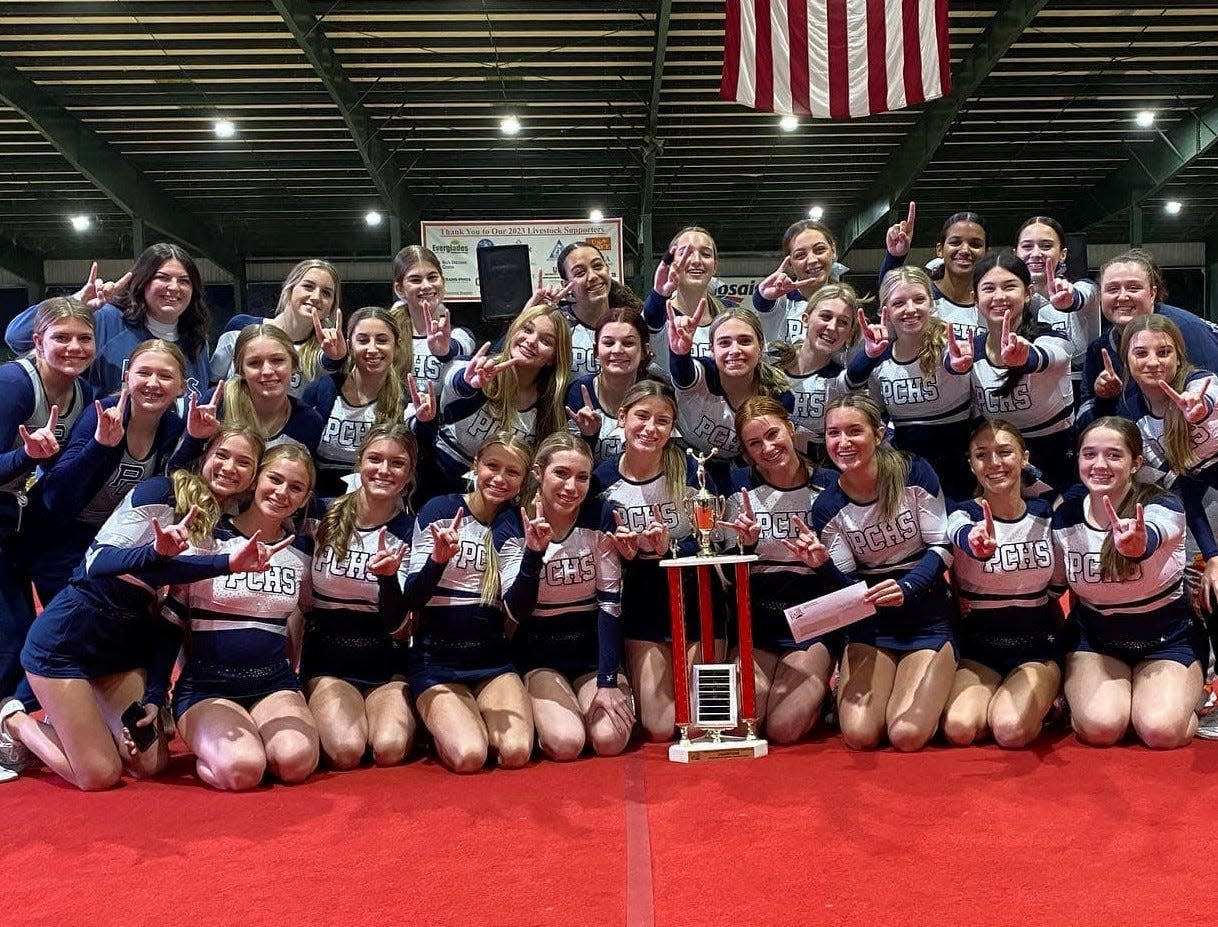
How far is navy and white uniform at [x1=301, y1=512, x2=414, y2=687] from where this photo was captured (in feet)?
12.6

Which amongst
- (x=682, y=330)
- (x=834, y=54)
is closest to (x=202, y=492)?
(x=682, y=330)

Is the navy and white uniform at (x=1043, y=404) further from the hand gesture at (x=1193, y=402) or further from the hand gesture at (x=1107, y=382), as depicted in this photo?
the hand gesture at (x=1193, y=402)

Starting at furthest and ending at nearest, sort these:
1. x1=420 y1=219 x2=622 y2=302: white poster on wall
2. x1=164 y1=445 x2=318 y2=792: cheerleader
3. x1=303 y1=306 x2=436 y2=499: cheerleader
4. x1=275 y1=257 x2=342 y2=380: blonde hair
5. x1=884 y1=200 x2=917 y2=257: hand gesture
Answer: x1=420 y1=219 x2=622 y2=302: white poster on wall < x1=884 y1=200 x2=917 y2=257: hand gesture < x1=275 y1=257 x2=342 y2=380: blonde hair < x1=303 y1=306 x2=436 y2=499: cheerleader < x1=164 y1=445 x2=318 y2=792: cheerleader

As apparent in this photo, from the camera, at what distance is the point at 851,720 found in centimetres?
380

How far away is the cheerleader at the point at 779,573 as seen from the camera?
396 centimetres

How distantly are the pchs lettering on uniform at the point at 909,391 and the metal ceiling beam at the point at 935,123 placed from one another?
698cm

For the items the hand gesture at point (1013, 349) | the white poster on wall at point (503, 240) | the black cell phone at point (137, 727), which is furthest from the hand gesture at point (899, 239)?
the white poster on wall at point (503, 240)

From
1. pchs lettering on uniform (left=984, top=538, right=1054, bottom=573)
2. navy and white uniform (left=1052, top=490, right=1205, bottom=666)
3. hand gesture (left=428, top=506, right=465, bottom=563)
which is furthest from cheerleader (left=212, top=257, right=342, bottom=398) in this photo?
navy and white uniform (left=1052, top=490, right=1205, bottom=666)

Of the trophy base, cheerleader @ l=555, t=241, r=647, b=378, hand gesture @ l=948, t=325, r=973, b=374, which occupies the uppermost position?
cheerleader @ l=555, t=241, r=647, b=378

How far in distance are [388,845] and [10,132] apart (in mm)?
12888

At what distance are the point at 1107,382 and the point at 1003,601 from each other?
3.52ft

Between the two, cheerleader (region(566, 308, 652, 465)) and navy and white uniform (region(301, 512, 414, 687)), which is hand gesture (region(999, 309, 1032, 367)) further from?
navy and white uniform (region(301, 512, 414, 687))

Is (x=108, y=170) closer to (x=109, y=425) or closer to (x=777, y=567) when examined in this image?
(x=109, y=425)

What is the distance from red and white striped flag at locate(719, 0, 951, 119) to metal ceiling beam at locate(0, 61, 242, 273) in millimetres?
7803
